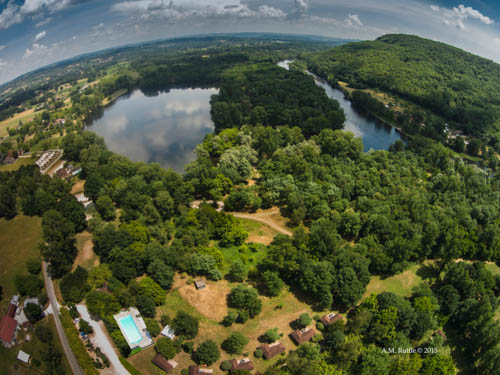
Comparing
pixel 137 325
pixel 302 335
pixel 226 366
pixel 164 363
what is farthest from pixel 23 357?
pixel 302 335

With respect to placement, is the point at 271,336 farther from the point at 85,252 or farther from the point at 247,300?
the point at 85,252

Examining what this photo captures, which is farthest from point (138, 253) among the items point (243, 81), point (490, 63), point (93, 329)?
point (490, 63)

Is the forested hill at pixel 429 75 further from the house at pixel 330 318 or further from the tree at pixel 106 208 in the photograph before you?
the tree at pixel 106 208

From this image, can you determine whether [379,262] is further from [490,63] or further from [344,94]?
[490,63]

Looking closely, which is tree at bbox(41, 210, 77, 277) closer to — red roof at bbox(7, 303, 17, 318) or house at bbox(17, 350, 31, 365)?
red roof at bbox(7, 303, 17, 318)

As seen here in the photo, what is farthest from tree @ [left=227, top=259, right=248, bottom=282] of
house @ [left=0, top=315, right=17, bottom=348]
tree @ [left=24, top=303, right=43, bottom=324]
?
house @ [left=0, top=315, right=17, bottom=348]
